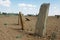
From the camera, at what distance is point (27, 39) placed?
8.66 metres

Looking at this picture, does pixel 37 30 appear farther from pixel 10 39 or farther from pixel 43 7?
pixel 10 39

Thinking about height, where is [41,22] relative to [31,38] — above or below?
above

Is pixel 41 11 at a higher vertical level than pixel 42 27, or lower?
higher

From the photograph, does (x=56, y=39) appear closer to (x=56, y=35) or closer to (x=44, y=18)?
(x=56, y=35)

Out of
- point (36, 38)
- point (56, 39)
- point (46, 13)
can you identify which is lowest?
point (36, 38)

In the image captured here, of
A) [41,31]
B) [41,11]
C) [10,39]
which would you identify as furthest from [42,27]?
[10,39]

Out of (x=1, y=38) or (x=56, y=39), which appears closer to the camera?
(x=56, y=39)

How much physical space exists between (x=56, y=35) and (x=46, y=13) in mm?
4412

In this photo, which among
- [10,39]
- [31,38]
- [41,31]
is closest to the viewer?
[10,39]

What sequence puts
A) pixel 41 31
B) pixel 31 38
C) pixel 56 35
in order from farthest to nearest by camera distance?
pixel 41 31
pixel 31 38
pixel 56 35

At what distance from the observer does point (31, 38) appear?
8945 millimetres

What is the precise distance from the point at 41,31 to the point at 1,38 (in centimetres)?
236

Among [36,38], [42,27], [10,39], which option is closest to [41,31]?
[42,27]

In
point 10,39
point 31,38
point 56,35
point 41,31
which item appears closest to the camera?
point 56,35
